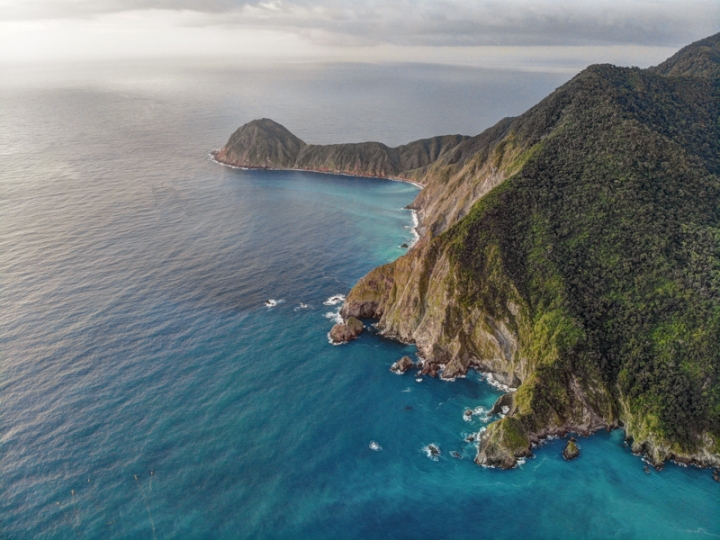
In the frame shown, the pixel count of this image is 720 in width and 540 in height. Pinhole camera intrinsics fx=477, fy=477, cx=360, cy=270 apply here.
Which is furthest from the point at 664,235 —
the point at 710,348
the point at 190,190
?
the point at 190,190

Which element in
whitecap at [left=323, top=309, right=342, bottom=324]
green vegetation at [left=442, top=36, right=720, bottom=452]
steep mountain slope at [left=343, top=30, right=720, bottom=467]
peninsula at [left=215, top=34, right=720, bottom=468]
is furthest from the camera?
whitecap at [left=323, top=309, right=342, bottom=324]

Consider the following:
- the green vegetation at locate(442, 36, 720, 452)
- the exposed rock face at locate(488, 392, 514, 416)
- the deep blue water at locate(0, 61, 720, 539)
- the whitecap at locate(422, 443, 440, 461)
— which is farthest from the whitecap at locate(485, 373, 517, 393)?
the whitecap at locate(422, 443, 440, 461)

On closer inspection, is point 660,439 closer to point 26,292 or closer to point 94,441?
point 94,441

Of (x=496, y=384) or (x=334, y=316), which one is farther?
(x=334, y=316)

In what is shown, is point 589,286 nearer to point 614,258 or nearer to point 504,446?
point 614,258

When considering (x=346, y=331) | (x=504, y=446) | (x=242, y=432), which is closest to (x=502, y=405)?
(x=504, y=446)

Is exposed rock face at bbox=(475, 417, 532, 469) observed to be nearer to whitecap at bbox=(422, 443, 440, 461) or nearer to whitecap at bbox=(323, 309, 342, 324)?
whitecap at bbox=(422, 443, 440, 461)
